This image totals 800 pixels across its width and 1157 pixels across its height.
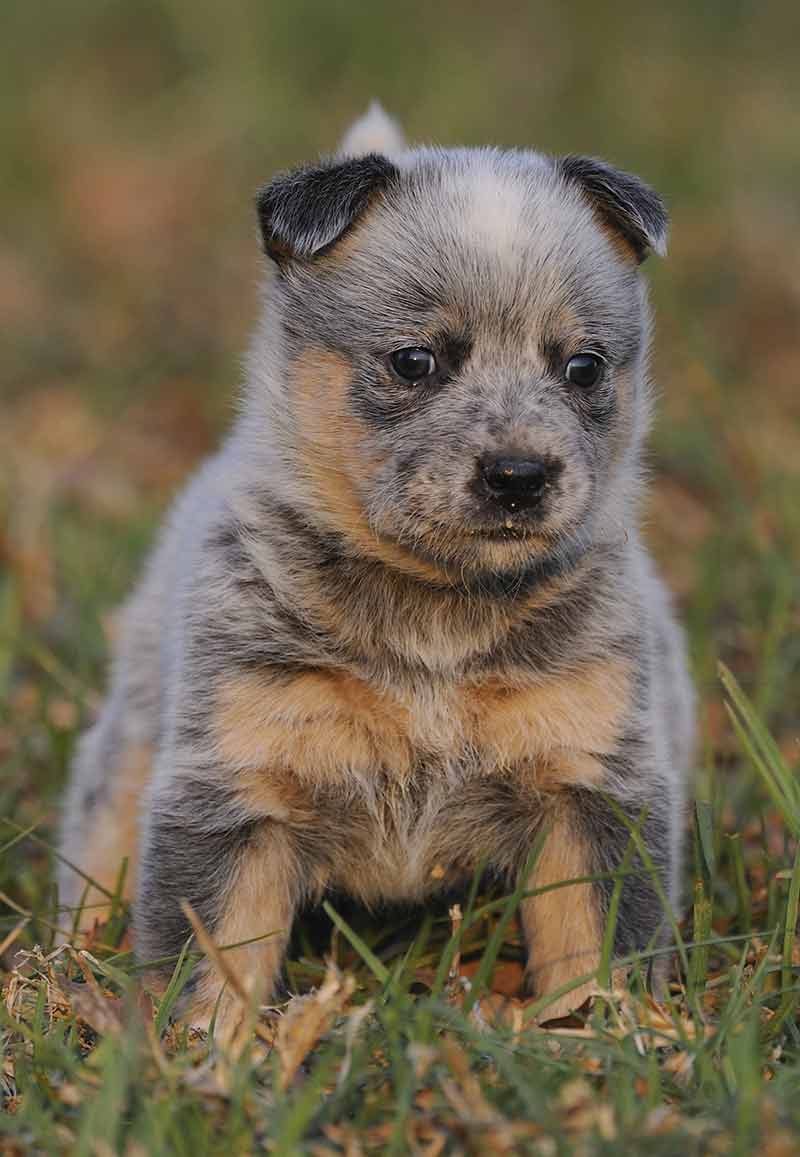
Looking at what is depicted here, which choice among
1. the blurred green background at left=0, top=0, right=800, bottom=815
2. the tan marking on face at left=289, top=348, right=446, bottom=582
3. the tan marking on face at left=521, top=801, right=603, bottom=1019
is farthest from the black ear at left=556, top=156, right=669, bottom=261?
the blurred green background at left=0, top=0, right=800, bottom=815

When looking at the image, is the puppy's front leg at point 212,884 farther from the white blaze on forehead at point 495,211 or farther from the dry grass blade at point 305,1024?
the white blaze on forehead at point 495,211

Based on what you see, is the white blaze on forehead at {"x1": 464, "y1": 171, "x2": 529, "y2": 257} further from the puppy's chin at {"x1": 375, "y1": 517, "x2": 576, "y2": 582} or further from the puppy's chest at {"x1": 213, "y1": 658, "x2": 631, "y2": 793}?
the puppy's chest at {"x1": 213, "y1": 658, "x2": 631, "y2": 793}

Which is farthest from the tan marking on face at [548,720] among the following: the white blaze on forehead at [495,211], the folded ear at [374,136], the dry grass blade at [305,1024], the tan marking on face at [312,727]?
the folded ear at [374,136]

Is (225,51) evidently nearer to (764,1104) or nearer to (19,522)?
(19,522)

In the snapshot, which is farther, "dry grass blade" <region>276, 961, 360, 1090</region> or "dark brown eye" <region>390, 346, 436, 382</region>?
"dark brown eye" <region>390, 346, 436, 382</region>

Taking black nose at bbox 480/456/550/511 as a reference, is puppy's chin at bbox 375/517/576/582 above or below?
below

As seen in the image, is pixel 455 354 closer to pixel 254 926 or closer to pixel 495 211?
pixel 495 211

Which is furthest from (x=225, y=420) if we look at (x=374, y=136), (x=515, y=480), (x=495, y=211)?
(x=515, y=480)
